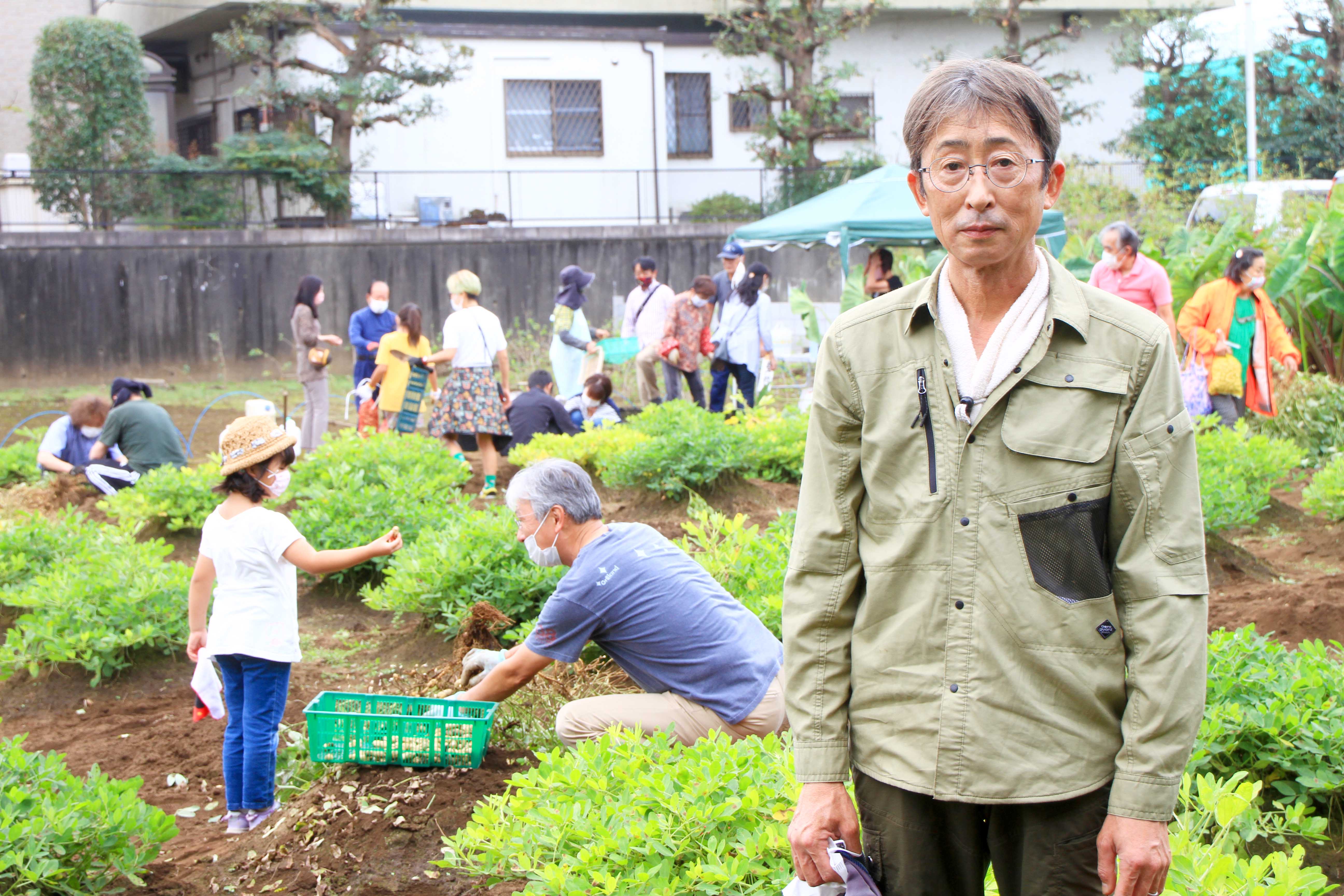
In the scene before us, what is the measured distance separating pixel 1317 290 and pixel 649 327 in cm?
645

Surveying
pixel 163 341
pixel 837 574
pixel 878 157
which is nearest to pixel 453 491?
pixel 837 574

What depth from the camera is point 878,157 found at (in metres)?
23.5

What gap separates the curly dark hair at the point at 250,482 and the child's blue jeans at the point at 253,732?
24.0 inches

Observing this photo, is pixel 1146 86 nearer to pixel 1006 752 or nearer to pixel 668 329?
pixel 668 329

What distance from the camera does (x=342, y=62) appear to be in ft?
67.5

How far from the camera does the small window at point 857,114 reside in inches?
908

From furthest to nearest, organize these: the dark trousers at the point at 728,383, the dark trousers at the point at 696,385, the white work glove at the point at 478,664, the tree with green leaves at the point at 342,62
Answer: the tree with green leaves at the point at 342,62, the dark trousers at the point at 696,385, the dark trousers at the point at 728,383, the white work glove at the point at 478,664

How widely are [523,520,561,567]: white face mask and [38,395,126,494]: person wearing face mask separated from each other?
23.1 ft

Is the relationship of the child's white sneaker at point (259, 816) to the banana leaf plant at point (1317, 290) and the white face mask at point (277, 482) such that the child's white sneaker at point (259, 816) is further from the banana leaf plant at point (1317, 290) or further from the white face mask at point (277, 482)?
the banana leaf plant at point (1317, 290)

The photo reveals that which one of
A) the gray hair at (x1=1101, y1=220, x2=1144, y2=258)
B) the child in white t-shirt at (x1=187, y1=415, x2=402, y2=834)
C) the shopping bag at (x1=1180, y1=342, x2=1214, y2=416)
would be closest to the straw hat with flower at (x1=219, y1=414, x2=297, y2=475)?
the child in white t-shirt at (x1=187, y1=415, x2=402, y2=834)

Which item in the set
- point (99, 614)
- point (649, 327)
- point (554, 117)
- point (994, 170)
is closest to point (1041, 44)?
point (554, 117)

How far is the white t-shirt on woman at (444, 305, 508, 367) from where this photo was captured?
10156mm


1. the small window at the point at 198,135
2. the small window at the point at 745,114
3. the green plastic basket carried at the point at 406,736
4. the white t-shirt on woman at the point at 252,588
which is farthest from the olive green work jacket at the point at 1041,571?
the small window at the point at 198,135

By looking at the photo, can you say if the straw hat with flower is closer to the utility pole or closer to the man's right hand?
the man's right hand
